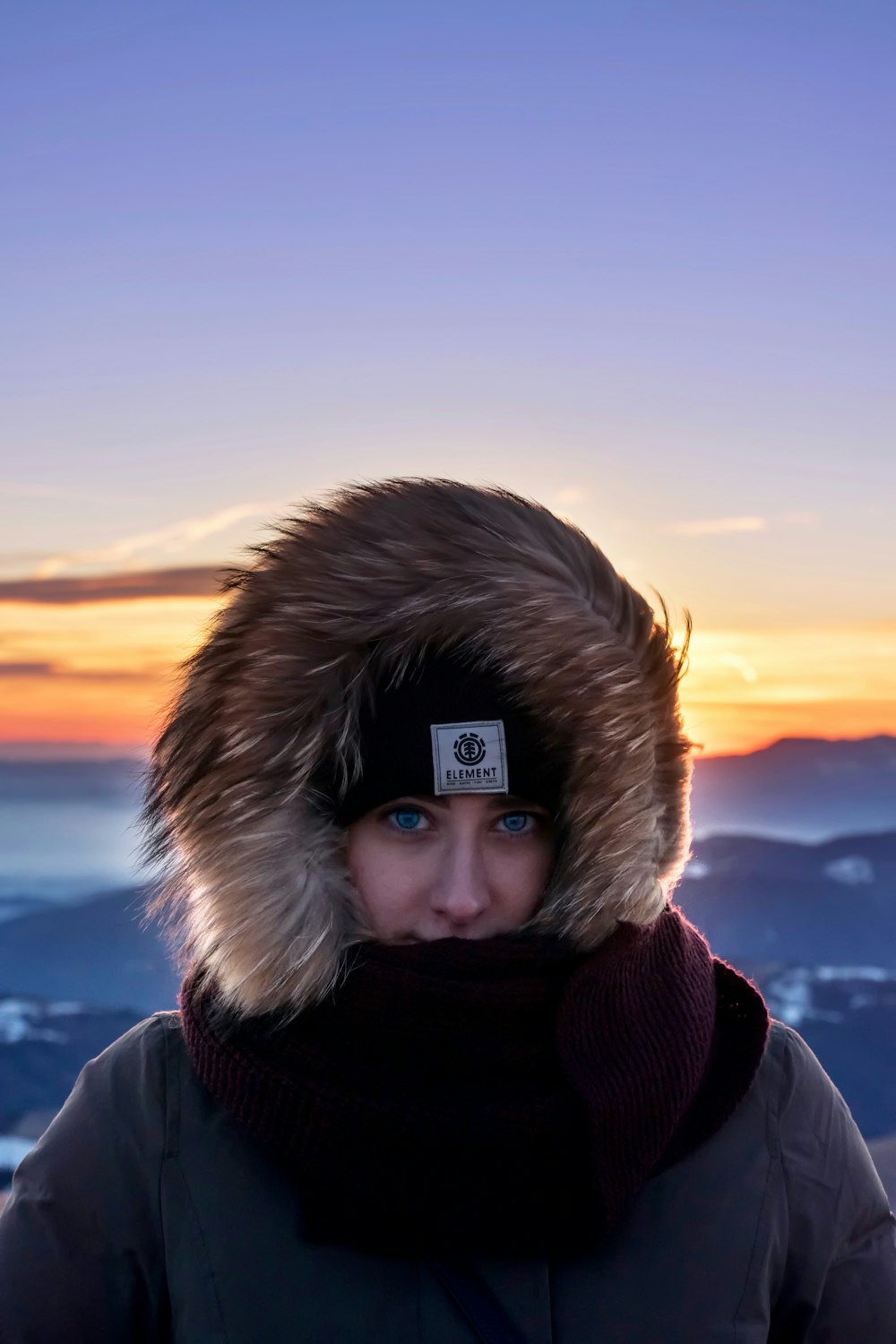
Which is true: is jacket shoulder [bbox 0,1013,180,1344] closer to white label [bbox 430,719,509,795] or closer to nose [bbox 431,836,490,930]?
nose [bbox 431,836,490,930]

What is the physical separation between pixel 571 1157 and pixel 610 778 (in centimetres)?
44

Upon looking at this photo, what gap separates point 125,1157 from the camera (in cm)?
139

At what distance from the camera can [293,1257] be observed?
1.35 meters

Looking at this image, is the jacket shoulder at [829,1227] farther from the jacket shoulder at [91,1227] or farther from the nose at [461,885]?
the jacket shoulder at [91,1227]

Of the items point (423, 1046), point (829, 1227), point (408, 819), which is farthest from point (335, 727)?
point (829, 1227)

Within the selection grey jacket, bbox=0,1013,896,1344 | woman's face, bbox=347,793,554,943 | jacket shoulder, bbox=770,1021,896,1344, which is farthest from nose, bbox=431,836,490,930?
jacket shoulder, bbox=770,1021,896,1344

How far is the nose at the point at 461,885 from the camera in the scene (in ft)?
4.50

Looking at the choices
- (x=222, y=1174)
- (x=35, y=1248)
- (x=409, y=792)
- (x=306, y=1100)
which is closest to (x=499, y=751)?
(x=409, y=792)

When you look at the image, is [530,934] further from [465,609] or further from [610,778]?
[465,609]

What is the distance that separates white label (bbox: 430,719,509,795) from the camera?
1.36m

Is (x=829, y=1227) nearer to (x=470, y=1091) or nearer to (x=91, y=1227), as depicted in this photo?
(x=470, y=1091)

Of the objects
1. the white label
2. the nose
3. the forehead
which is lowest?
the nose

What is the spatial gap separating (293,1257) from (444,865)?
0.47 m

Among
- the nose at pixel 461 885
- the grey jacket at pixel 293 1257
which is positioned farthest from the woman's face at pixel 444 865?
the grey jacket at pixel 293 1257
